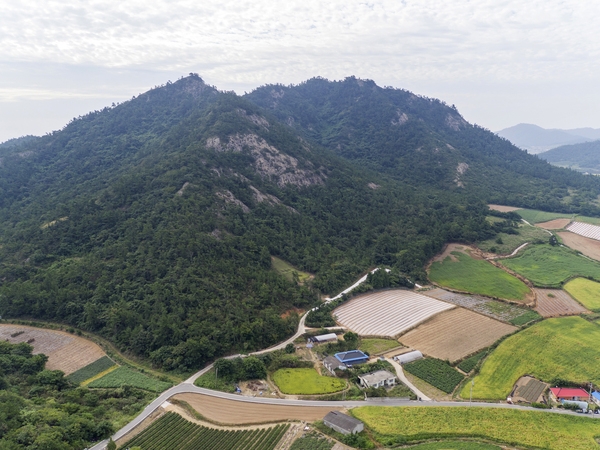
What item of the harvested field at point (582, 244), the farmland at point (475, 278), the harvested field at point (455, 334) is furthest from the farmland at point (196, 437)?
the harvested field at point (582, 244)

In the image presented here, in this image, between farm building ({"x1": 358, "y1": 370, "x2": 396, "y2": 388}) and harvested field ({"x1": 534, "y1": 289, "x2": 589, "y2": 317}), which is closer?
farm building ({"x1": 358, "y1": 370, "x2": 396, "y2": 388})

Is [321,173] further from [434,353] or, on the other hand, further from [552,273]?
[434,353]

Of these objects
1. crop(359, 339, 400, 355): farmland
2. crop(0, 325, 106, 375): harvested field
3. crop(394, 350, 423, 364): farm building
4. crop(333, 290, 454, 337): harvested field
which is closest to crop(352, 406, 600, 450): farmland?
crop(394, 350, 423, 364): farm building

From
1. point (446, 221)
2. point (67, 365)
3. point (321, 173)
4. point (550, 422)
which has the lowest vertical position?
point (550, 422)

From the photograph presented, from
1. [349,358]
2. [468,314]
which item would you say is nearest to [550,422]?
[349,358]

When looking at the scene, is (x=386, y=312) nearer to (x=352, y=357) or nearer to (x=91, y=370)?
(x=352, y=357)

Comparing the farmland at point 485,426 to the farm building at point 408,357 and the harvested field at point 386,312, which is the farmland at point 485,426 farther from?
the harvested field at point 386,312

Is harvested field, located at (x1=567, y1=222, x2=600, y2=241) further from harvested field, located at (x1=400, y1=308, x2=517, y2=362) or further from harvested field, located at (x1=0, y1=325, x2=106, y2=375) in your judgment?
harvested field, located at (x1=0, y1=325, x2=106, y2=375)
